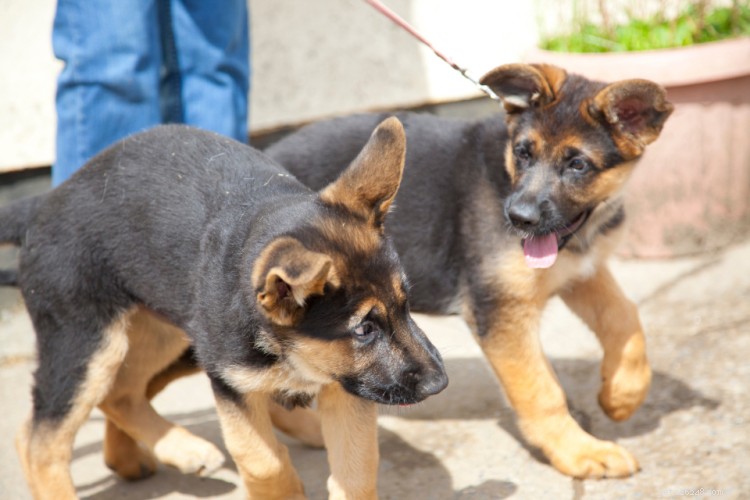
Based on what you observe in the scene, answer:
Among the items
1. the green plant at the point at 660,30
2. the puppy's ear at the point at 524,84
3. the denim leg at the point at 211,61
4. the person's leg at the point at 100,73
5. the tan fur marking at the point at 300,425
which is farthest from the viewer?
the green plant at the point at 660,30

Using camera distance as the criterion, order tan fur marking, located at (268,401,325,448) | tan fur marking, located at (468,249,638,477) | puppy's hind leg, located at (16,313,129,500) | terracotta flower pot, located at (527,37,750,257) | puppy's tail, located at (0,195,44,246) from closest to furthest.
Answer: puppy's hind leg, located at (16,313,129,500)
puppy's tail, located at (0,195,44,246)
tan fur marking, located at (468,249,638,477)
tan fur marking, located at (268,401,325,448)
terracotta flower pot, located at (527,37,750,257)

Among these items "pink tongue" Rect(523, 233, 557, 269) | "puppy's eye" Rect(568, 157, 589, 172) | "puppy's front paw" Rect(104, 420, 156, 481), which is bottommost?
"puppy's front paw" Rect(104, 420, 156, 481)

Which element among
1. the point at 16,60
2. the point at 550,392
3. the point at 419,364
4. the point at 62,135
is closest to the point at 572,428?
the point at 550,392

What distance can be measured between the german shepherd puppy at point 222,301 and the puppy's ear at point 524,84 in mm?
993

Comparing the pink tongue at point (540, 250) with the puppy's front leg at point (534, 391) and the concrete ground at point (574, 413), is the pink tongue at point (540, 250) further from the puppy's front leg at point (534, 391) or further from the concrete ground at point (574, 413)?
the concrete ground at point (574, 413)

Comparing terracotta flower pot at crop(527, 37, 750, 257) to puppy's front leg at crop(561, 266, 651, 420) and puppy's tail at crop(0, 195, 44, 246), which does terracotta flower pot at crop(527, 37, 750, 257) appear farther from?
puppy's tail at crop(0, 195, 44, 246)

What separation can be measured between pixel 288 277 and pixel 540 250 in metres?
1.61

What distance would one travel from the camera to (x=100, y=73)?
455 cm

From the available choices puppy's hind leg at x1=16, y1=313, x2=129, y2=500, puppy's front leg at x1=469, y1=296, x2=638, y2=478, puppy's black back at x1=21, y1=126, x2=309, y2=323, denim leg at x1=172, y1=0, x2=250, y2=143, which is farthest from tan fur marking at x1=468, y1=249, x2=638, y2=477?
denim leg at x1=172, y1=0, x2=250, y2=143

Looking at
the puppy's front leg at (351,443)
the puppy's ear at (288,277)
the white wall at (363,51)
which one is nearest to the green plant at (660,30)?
the white wall at (363,51)

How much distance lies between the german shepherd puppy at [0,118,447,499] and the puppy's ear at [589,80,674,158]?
3.57 feet

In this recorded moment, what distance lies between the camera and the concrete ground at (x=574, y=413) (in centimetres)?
391

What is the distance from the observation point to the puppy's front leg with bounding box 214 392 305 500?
340cm

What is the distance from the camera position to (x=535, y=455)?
13.7ft
